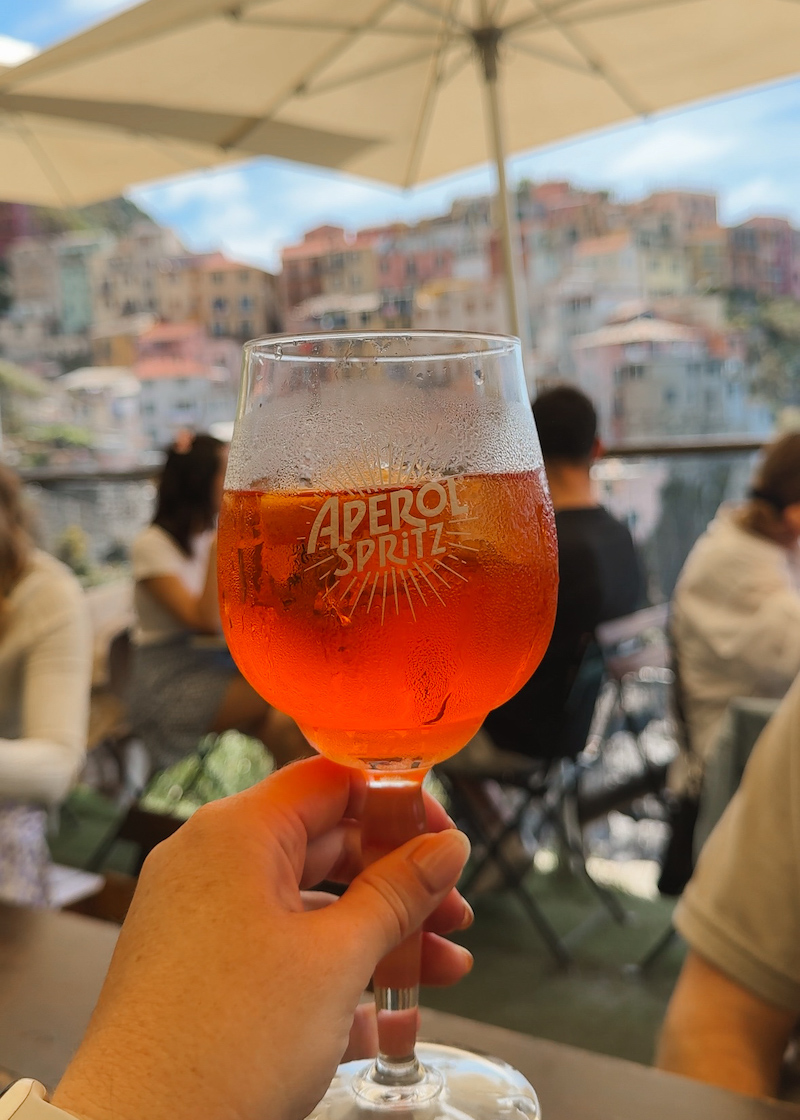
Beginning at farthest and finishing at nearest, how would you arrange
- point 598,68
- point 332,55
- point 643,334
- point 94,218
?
point 94,218 < point 643,334 < point 598,68 < point 332,55

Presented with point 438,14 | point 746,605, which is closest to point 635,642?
point 746,605

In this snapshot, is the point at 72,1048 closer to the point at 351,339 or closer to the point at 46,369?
the point at 351,339

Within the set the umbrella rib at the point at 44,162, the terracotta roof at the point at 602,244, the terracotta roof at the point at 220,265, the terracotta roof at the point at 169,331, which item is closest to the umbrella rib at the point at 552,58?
the terracotta roof at the point at 602,244

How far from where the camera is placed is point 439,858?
0.60 metres

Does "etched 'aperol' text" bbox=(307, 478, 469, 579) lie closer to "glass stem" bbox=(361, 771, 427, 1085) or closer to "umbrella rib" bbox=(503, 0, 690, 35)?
"glass stem" bbox=(361, 771, 427, 1085)

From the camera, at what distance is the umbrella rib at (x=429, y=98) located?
4062 millimetres

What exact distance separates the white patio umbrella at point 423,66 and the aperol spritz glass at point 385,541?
3.41 m

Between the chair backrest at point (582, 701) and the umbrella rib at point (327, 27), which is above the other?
the umbrella rib at point (327, 27)

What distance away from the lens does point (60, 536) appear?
17.7 ft

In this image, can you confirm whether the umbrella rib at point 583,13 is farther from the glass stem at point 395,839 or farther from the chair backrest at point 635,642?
the glass stem at point 395,839

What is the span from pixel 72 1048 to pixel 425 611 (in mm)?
605

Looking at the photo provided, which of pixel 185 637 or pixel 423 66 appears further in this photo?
pixel 423 66

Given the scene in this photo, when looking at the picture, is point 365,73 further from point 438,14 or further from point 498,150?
point 498,150

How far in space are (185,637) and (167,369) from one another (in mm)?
3380
